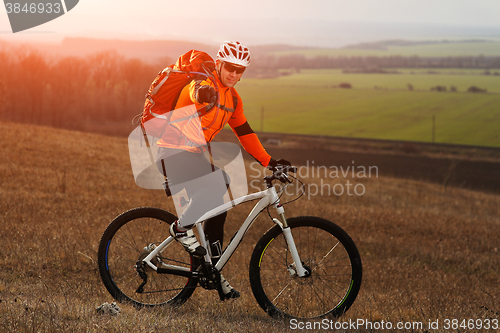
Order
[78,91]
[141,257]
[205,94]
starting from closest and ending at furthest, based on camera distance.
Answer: [205,94], [141,257], [78,91]

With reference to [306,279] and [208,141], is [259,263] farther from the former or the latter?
[208,141]

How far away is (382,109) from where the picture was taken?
115250 millimetres

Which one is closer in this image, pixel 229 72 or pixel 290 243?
pixel 229 72

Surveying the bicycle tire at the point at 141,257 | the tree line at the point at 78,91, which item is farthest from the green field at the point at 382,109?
the bicycle tire at the point at 141,257

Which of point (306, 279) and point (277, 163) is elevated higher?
point (277, 163)

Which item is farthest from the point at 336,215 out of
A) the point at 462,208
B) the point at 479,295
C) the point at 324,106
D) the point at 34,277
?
the point at 324,106

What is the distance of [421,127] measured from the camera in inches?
3794

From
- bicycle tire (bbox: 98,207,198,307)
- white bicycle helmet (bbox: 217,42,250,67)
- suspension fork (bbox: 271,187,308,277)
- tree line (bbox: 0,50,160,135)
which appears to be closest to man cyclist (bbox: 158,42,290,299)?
white bicycle helmet (bbox: 217,42,250,67)

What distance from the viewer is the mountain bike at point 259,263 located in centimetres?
442

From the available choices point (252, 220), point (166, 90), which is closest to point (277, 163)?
point (252, 220)

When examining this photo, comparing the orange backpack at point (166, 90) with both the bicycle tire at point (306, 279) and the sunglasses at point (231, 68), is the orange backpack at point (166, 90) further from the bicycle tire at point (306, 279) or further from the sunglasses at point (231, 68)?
the bicycle tire at point (306, 279)

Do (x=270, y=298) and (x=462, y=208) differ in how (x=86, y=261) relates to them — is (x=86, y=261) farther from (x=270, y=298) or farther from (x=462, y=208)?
(x=462, y=208)

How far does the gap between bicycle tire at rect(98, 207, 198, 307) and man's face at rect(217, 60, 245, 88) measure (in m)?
1.60

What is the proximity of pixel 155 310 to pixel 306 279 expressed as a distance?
1620 millimetres
